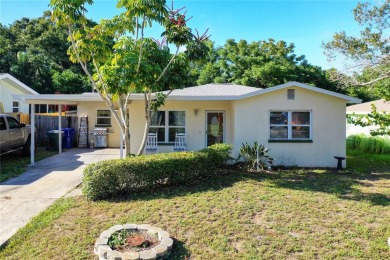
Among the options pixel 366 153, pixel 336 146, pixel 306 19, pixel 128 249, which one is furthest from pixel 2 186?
pixel 366 153

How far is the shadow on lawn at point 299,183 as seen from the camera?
708 centimetres

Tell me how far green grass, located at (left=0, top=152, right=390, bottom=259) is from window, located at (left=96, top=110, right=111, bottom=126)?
10.5 metres

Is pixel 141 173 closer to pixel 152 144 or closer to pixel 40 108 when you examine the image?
pixel 152 144

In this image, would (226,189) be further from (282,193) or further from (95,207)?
(95,207)

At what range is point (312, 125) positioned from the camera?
11328 millimetres

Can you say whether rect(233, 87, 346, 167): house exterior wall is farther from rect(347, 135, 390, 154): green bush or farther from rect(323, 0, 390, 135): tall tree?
rect(347, 135, 390, 154): green bush

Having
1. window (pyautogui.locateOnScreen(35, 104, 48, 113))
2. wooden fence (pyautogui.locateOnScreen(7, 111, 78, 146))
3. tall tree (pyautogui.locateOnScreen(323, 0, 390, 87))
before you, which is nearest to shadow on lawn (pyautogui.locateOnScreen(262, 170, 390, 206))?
tall tree (pyautogui.locateOnScreen(323, 0, 390, 87))

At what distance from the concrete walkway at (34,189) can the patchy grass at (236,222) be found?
374 millimetres

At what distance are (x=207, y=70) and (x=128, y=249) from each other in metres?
23.6

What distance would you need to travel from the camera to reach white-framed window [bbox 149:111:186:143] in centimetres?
1289

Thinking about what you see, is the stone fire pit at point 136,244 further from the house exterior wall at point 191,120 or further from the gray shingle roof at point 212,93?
the house exterior wall at point 191,120

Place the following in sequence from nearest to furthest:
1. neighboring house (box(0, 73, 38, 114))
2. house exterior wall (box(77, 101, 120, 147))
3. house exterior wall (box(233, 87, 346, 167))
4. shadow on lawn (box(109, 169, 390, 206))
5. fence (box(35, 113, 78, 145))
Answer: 1. shadow on lawn (box(109, 169, 390, 206))
2. house exterior wall (box(233, 87, 346, 167))
3. fence (box(35, 113, 78, 145))
4. house exterior wall (box(77, 101, 120, 147))
5. neighboring house (box(0, 73, 38, 114))

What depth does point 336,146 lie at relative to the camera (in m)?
11.4

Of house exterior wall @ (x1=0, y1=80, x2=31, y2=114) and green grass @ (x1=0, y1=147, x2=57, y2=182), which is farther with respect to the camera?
house exterior wall @ (x1=0, y1=80, x2=31, y2=114)
